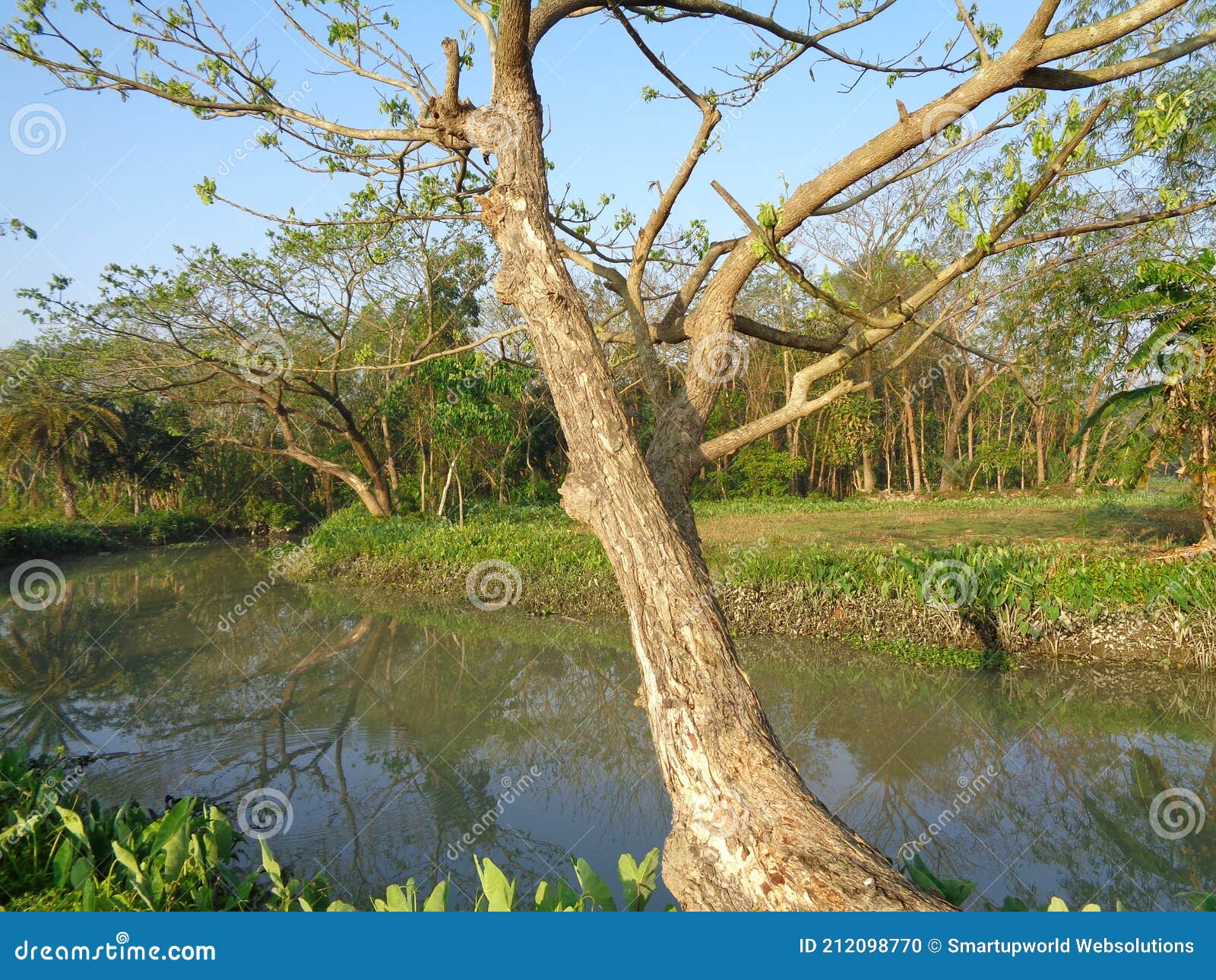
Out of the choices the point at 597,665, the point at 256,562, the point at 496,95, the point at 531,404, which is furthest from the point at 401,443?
the point at 496,95

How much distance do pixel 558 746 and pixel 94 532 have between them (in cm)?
1644

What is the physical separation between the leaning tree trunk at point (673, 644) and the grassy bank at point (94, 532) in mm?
16918

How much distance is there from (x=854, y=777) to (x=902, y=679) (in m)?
1.98

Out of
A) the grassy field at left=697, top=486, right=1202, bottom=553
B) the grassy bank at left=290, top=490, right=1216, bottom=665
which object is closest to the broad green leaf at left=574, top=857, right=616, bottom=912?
the grassy bank at left=290, top=490, right=1216, bottom=665

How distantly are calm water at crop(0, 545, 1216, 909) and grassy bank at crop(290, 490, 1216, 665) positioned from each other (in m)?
0.38

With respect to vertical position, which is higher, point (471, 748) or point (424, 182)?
point (424, 182)

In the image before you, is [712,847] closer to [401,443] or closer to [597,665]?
[597,665]

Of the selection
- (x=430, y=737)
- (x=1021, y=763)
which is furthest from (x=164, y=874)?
(x=1021, y=763)

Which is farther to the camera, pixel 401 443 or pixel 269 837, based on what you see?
pixel 401 443

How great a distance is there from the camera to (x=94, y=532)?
17969 mm

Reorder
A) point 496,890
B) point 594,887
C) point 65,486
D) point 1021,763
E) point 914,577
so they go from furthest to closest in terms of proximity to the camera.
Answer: point 65,486, point 914,577, point 1021,763, point 594,887, point 496,890

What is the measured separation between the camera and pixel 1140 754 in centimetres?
530

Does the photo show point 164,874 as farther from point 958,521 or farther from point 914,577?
point 958,521

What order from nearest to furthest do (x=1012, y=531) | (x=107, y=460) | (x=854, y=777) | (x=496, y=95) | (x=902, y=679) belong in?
(x=496, y=95)
(x=854, y=777)
(x=902, y=679)
(x=1012, y=531)
(x=107, y=460)
